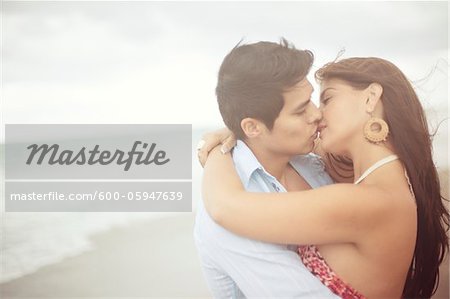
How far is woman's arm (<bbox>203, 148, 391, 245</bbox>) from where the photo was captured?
100cm

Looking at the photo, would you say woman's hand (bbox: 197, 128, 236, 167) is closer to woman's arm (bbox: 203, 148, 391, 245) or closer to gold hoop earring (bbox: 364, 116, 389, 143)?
woman's arm (bbox: 203, 148, 391, 245)

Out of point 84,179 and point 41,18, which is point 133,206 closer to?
point 84,179

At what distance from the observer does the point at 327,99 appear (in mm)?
→ 1196

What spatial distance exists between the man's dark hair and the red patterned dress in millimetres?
290

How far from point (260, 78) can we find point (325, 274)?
437mm

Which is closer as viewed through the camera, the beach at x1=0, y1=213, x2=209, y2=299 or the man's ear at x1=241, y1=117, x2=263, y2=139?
the man's ear at x1=241, y1=117, x2=263, y2=139

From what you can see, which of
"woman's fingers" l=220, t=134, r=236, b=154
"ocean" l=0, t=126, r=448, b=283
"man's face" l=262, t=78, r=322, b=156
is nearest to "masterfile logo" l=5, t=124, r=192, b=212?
"ocean" l=0, t=126, r=448, b=283

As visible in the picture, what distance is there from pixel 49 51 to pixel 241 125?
0.54m

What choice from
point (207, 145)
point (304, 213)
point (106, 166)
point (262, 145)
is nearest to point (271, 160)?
point (262, 145)

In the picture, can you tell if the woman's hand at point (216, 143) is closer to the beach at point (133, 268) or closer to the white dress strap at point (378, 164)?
the beach at point (133, 268)

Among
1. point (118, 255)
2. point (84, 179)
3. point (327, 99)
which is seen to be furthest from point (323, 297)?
point (84, 179)

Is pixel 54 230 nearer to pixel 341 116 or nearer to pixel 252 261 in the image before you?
pixel 252 261

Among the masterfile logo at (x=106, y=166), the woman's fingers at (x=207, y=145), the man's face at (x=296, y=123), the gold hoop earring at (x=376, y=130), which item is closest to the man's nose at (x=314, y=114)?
the man's face at (x=296, y=123)

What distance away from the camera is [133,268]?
4.37 ft
